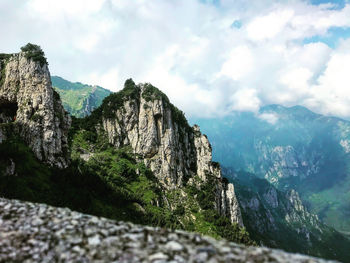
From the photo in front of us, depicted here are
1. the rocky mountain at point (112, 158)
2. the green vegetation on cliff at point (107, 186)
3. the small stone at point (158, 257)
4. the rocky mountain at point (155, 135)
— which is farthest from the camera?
the rocky mountain at point (155, 135)

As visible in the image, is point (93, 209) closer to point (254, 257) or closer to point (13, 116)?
point (13, 116)

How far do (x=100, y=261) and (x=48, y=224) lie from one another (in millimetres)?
2467

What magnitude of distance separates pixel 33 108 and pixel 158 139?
70102 millimetres

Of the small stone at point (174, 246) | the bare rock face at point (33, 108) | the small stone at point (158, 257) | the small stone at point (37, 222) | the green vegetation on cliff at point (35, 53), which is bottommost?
the small stone at point (158, 257)

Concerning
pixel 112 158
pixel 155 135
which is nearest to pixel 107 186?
pixel 112 158

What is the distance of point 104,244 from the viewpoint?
22.1 feet

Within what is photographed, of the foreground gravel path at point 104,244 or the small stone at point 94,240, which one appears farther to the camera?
the small stone at point 94,240

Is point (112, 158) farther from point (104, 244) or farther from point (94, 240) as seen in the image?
point (104, 244)

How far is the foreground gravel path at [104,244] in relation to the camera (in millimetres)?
6230

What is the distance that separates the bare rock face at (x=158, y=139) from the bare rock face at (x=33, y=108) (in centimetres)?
5644

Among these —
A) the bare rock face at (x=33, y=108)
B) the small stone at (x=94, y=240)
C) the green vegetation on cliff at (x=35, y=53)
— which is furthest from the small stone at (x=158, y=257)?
the green vegetation on cliff at (x=35, y=53)

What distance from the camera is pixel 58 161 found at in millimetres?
45250

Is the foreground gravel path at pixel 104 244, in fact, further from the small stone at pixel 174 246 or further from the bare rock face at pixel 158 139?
the bare rock face at pixel 158 139

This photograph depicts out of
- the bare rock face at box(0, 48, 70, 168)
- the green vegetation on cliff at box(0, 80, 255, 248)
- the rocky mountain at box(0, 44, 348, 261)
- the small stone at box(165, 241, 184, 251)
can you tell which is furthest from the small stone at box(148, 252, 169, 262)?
the bare rock face at box(0, 48, 70, 168)
